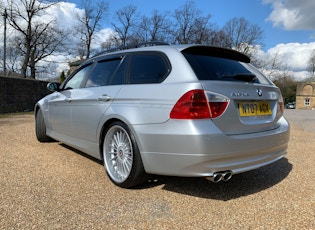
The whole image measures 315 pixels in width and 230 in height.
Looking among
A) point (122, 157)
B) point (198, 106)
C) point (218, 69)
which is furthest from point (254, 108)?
point (122, 157)

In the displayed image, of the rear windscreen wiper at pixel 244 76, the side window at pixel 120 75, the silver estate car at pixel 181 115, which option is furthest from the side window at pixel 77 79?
the rear windscreen wiper at pixel 244 76

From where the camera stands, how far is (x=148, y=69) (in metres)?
3.13

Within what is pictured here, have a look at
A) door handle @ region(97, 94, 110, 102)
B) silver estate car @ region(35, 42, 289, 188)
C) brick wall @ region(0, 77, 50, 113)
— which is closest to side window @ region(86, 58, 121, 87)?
silver estate car @ region(35, 42, 289, 188)

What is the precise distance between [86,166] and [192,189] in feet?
5.38

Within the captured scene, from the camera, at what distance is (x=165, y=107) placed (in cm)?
269

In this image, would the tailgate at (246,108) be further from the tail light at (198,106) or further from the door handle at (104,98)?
the door handle at (104,98)

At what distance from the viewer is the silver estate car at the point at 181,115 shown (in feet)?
8.45

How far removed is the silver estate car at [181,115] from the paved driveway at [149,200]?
30cm

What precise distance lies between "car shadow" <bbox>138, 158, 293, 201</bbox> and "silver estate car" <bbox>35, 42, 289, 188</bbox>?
40 centimetres

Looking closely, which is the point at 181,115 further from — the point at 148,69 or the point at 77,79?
the point at 77,79

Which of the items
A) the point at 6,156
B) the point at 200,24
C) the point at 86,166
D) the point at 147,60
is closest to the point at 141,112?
the point at 147,60

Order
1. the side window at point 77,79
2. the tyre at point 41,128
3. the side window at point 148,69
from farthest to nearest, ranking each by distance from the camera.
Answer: the tyre at point 41,128, the side window at point 77,79, the side window at point 148,69

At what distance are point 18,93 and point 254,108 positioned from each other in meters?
15.2

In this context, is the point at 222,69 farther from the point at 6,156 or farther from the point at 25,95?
the point at 25,95
